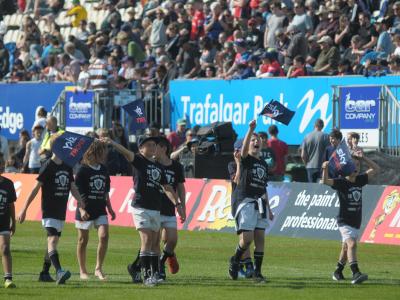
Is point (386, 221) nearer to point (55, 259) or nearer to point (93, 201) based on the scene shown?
point (93, 201)

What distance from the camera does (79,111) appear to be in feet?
106

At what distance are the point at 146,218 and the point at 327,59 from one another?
1283 centimetres

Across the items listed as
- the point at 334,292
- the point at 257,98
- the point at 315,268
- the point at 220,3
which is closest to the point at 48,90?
the point at 220,3

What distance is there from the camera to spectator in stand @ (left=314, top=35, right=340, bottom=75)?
27594 mm

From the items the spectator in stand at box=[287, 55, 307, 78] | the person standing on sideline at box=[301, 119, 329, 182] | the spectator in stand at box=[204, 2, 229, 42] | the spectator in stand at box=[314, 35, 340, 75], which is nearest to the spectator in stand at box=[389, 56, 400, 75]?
the person standing on sideline at box=[301, 119, 329, 182]

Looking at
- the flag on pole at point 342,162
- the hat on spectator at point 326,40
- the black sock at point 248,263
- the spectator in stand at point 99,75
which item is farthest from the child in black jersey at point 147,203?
the spectator in stand at point 99,75

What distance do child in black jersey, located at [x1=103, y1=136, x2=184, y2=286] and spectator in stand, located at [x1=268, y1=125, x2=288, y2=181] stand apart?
1063 cm

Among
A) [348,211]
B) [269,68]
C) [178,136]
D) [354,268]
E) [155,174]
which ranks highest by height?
[269,68]

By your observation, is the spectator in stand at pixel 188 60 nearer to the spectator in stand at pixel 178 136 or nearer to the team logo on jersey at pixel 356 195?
the spectator in stand at pixel 178 136

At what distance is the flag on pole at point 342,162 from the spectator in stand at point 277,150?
952 centimetres

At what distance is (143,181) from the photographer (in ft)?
52.2

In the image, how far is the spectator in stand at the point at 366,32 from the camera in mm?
27764

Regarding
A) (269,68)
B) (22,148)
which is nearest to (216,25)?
(269,68)

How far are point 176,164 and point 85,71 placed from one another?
15827 millimetres
